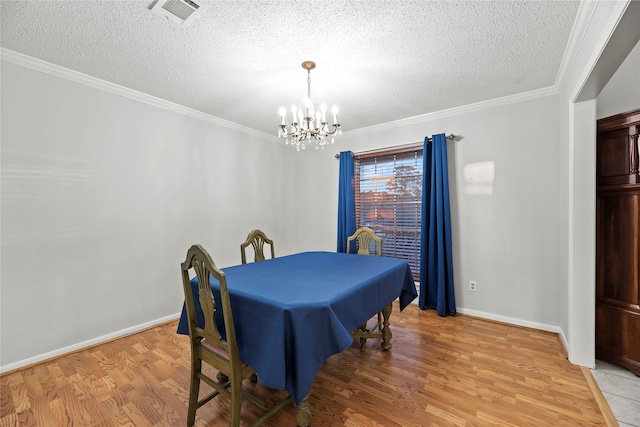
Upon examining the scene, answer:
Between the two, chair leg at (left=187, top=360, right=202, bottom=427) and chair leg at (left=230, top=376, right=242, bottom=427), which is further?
chair leg at (left=187, top=360, right=202, bottom=427)

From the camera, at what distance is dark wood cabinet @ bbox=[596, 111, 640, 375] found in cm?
197

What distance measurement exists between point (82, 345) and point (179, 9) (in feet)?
9.64

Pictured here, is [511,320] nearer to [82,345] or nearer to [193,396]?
[193,396]

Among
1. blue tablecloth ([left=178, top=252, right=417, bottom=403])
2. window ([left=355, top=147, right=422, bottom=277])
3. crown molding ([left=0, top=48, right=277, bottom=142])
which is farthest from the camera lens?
window ([left=355, top=147, right=422, bottom=277])

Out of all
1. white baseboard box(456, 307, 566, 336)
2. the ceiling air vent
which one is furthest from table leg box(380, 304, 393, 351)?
the ceiling air vent

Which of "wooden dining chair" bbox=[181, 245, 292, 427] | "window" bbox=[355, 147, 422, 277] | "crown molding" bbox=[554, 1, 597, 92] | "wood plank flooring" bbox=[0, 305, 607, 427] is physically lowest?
"wood plank flooring" bbox=[0, 305, 607, 427]

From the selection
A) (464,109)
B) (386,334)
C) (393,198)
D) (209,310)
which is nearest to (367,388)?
(386,334)

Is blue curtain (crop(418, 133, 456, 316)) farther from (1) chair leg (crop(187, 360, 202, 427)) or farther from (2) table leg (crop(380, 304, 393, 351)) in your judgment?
(1) chair leg (crop(187, 360, 202, 427))

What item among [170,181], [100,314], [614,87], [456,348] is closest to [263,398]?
[456,348]

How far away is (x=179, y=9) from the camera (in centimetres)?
166

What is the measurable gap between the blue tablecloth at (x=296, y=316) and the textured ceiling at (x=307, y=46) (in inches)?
68.3

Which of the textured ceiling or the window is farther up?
the textured ceiling

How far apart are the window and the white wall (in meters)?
2.08

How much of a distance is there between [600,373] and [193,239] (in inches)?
159
